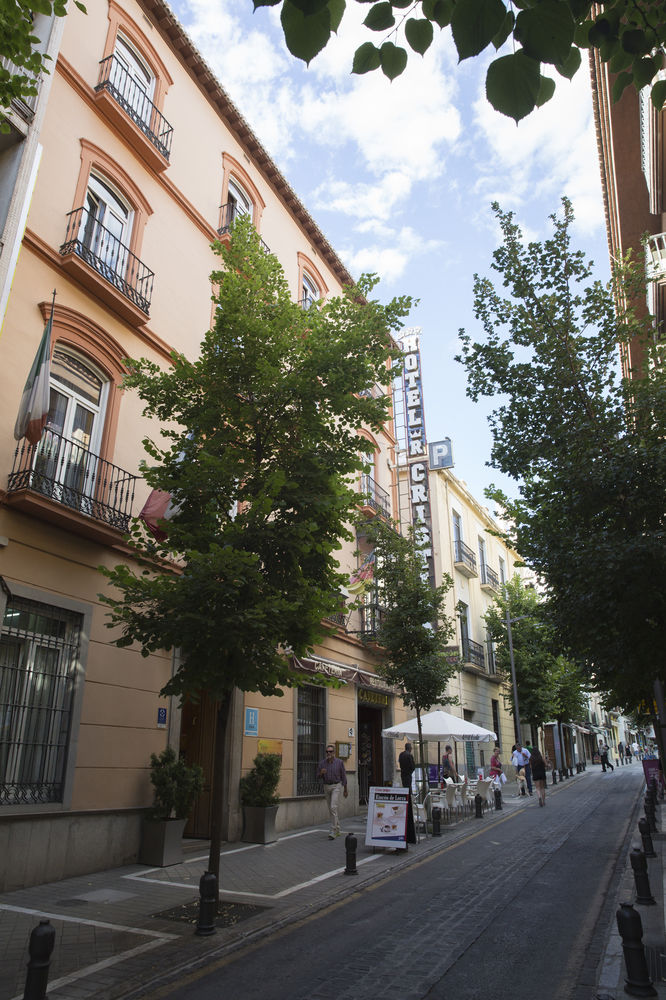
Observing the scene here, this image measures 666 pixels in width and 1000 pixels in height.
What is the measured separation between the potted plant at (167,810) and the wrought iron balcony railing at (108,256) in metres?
8.00

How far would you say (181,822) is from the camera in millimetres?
10570

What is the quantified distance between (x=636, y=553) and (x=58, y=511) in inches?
312

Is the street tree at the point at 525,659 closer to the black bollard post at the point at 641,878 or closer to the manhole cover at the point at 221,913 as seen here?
the black bollard post at the point at 641,878

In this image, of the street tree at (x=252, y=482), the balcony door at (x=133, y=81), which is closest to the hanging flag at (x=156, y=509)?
Result: the street tree at (x=252, y=482)

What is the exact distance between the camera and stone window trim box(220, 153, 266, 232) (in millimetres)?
16500

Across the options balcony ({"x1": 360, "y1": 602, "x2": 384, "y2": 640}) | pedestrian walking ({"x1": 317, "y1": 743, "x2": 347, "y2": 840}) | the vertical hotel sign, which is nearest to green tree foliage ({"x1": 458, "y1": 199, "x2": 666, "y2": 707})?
pedestrian walking ({"x1": 317, "y1": 743, "x2": 347, "y2": 840})

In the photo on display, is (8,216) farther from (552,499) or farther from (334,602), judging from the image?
(552,499)

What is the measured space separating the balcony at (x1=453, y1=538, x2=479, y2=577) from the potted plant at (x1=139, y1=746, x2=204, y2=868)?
20.9 meters

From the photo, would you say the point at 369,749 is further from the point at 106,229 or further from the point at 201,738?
the point at 106,229

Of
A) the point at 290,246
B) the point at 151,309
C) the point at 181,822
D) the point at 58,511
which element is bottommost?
the point at 181,822

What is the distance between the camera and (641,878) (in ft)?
22.3

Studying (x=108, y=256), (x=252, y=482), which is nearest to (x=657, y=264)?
(x=252, y=482)

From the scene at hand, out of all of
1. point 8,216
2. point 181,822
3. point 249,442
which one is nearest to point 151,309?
point 8,216

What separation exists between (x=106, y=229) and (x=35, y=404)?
4436 millimetres
